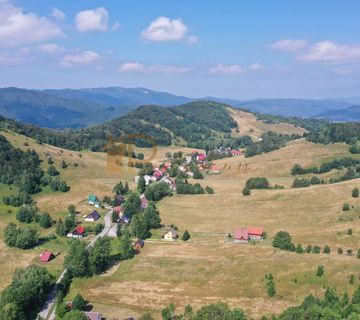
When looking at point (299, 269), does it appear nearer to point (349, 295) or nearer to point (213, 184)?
point (349, 295)

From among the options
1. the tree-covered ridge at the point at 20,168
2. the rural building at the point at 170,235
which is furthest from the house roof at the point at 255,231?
the tree-covered ridge at the point at 20,168

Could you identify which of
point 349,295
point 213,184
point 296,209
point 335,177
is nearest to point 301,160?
point 335,177

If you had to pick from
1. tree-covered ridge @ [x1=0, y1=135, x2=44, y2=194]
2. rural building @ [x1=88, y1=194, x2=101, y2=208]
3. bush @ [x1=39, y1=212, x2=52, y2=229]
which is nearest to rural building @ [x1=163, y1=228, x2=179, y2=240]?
bush @ [x1=39, y1=212, x2=52, y2=229]

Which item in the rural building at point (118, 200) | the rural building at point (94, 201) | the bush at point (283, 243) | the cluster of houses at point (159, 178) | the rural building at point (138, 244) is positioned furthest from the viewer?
the cluster of houses at point (159, 178)

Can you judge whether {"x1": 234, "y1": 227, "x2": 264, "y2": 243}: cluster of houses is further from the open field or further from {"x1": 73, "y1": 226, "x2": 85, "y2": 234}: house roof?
{"x1": 73, "y1": 226, "x2": 85, "y2": 234}: house roof

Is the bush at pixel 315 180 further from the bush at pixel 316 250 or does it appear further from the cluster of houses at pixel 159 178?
the bush at pixel 316 250
